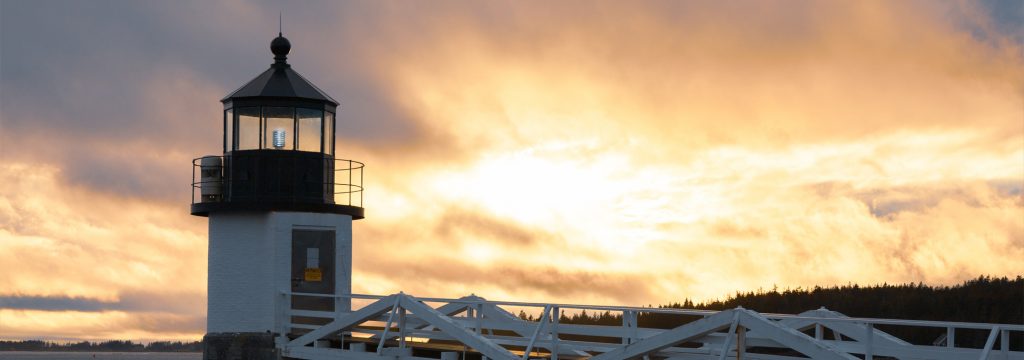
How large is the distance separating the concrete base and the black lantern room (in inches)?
98.8

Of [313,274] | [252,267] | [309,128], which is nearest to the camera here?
[252,267]

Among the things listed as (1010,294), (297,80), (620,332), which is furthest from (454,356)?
(1010,294)

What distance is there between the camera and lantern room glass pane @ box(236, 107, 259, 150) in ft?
81.9

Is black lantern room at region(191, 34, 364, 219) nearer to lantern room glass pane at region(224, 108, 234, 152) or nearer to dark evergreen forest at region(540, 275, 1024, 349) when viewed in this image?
lantern room glass pane at region(224, 108, 234, 152)

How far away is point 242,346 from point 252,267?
1570 mm

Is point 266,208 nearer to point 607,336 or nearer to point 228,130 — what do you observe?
point 228,130

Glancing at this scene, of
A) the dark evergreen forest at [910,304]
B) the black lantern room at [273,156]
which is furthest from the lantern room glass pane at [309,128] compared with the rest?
the dark evergreen forest at [910,304]

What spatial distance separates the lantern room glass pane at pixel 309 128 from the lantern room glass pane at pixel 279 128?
163 millimetres

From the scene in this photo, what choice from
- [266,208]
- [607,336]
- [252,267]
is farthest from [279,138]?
[607,336]

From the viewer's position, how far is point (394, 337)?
22547 millimetres

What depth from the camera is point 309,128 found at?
82.9ft

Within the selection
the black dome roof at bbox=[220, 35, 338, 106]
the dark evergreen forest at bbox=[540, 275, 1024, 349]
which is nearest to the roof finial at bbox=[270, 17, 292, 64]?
the black dome roof at bbox=[220, 35, 338, 106]

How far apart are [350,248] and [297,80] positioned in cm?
368

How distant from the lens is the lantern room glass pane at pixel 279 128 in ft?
81.9
